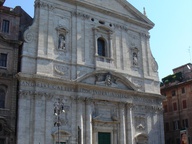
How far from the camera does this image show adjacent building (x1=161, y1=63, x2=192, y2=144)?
36.8 metres

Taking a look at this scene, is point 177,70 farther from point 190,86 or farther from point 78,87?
point 78,87

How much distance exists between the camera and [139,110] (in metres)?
30.5

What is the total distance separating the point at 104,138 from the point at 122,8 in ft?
44.1

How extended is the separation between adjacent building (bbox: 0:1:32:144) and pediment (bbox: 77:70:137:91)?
5.54m

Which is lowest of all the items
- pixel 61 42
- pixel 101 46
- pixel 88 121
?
pixel 88 121

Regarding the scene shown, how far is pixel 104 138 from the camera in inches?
1085

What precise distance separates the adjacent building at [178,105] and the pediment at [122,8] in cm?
917

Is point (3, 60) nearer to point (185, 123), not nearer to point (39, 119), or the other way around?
point (39, 119)

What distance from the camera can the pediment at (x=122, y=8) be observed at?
30808 mm

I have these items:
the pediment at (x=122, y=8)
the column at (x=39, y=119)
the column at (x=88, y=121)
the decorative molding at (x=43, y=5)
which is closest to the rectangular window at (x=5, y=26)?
the decorative molding at (x=43, y=5)

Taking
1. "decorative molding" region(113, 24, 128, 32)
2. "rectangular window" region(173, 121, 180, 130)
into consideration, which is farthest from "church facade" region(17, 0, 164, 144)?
"rectangular window" region(173, 121, 180, 130)

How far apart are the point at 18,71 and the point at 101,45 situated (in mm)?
8916

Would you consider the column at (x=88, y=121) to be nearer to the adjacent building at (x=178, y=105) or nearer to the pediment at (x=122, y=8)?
the pediment at (x=122, y=8)

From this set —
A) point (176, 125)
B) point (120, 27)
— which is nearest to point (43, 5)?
point (120, 27)
